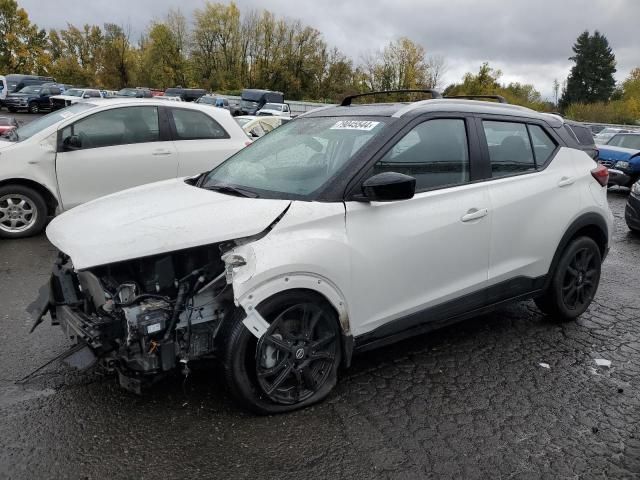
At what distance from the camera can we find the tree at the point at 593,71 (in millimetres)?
77625

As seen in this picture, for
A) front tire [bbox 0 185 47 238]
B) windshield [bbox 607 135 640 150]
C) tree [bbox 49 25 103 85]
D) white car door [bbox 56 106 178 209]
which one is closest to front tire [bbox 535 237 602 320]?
white car door [bbox 56 106 178 209]

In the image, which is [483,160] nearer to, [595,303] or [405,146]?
[405,146]

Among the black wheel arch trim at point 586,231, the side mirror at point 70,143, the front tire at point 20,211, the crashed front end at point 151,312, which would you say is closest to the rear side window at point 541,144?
the black wheel arch trim at point 586,231

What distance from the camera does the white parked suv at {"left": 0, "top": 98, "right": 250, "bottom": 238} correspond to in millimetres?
6727

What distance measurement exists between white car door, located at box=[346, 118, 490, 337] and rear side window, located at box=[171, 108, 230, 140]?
4581 millimetres

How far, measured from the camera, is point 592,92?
255 ft

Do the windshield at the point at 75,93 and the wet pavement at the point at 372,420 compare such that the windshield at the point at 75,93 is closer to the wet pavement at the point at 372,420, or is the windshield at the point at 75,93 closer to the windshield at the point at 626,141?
the windshield at the point at 626,141

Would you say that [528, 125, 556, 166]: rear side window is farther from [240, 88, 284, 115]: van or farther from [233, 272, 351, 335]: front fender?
[240, 88, 284, 115]: van

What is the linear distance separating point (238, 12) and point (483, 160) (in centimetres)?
7171

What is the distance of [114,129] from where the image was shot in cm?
710

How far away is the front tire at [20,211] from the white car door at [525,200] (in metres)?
5.47

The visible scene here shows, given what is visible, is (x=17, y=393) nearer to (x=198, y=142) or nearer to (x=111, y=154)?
(x=111, y=154)

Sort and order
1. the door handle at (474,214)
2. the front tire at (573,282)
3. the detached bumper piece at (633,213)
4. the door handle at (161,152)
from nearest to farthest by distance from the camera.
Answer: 1. the door handle at (474,214)
2. the front tire at (573,282)
3. the door handle at (161,152)
4. the detached bumper piece at (633,213)

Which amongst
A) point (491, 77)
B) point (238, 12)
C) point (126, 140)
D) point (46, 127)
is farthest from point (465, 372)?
point (238, 12)
